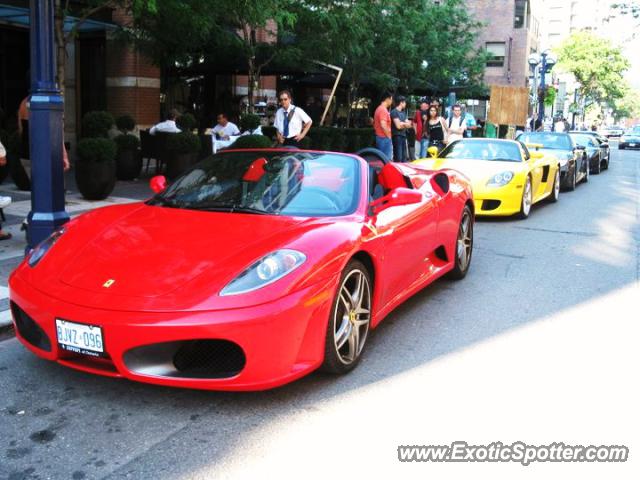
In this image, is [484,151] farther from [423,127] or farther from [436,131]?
[423,127]

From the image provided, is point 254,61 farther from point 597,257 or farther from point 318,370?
point 318,370

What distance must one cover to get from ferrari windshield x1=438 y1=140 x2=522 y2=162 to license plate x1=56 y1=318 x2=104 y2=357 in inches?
345

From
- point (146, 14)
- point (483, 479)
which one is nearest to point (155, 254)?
point (483, 479)

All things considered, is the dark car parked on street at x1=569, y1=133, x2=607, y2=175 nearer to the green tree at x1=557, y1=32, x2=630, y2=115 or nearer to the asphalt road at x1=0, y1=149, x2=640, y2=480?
the asphalt road at x1=0, y1=149, x2=640, y2=480

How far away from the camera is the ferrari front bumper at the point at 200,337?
3391 mm

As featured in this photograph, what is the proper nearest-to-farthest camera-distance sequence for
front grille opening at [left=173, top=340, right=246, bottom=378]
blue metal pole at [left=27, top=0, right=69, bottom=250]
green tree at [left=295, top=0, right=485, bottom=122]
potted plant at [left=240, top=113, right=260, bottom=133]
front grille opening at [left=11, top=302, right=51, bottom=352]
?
front grille opening at [left=173, top=340, right=246, bottom=378] < front grille opening at [left=11, top=302, right=51, bottom=352] < blue metal pole at [left=27, top=0, right=69, bottom=250] < potted plant at [left=240, top=113, right=260, bottom=133] < green tree at [left=295, top=0, right=485, bottom=122]

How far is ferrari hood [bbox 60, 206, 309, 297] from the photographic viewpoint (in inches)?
144

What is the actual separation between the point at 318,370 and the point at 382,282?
2.66ft

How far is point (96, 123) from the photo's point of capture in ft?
38.4

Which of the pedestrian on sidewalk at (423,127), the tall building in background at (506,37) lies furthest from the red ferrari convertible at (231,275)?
the tall building in background at (506,37)

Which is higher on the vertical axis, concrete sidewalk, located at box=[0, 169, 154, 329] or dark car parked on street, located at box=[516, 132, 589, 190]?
dark car parked on street, located at box=[516, 132, 589, 190]

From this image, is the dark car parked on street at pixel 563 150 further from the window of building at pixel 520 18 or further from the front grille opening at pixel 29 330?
the window of building at pixel 520 18

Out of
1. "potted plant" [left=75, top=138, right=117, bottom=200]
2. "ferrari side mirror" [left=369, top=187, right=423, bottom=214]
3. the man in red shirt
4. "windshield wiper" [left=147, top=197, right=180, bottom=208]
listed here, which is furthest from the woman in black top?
"windshield wiper" [left=147, top=197, right=180, bottom=208]

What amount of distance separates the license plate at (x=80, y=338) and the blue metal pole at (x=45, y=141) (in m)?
3.05
